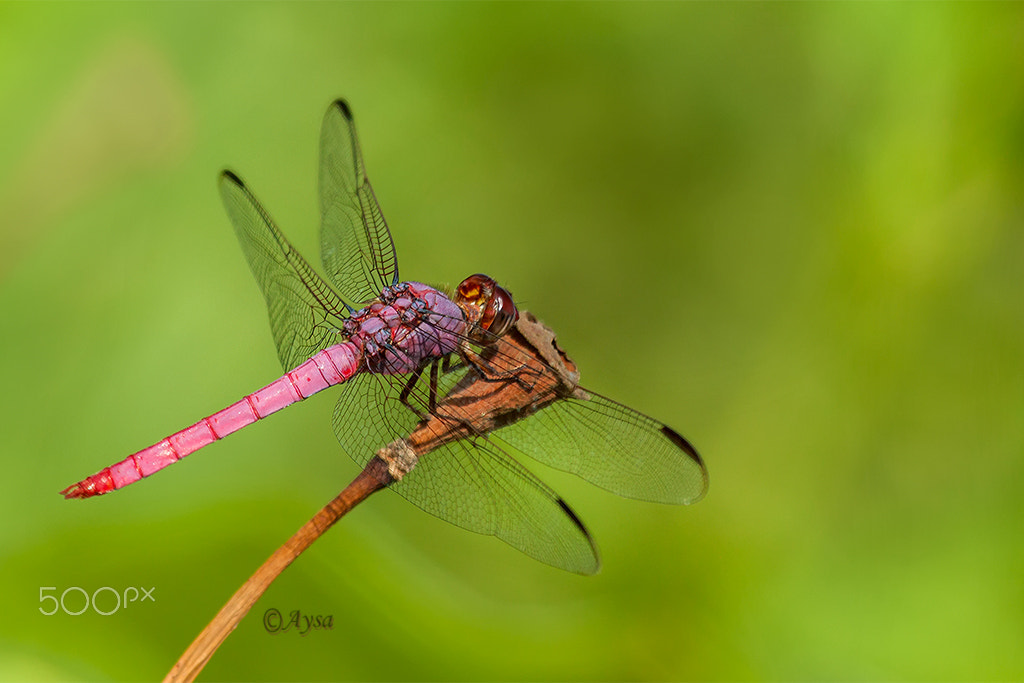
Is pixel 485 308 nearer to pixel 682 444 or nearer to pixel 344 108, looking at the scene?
pixel 682 444

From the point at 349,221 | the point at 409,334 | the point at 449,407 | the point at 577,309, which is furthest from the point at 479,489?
the point at 349,221

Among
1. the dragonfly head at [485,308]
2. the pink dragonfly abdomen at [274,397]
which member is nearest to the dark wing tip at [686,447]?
the dragonfly head at [485,308]

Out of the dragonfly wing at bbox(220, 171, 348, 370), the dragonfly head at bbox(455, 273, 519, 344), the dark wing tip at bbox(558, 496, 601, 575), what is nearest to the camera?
the dark wing tip at bbox(558, 496, 601, 575)

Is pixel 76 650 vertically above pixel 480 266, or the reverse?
pixel 480 266

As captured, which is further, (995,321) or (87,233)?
(87,233)

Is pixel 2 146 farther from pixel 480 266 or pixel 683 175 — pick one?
pixel 683 175

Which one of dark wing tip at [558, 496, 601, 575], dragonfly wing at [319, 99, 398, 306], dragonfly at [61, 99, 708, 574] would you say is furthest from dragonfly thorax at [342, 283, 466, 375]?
dark wing tip at [558, 496, 601, 575]

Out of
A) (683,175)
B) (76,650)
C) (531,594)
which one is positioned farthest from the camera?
(683,175)

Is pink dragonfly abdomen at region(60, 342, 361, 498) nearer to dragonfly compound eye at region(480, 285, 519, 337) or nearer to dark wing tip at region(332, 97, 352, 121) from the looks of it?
dragonfly compound eye at region(480, 285, 519, 337)

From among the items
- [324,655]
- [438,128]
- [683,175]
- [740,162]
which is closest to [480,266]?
[438,128]
